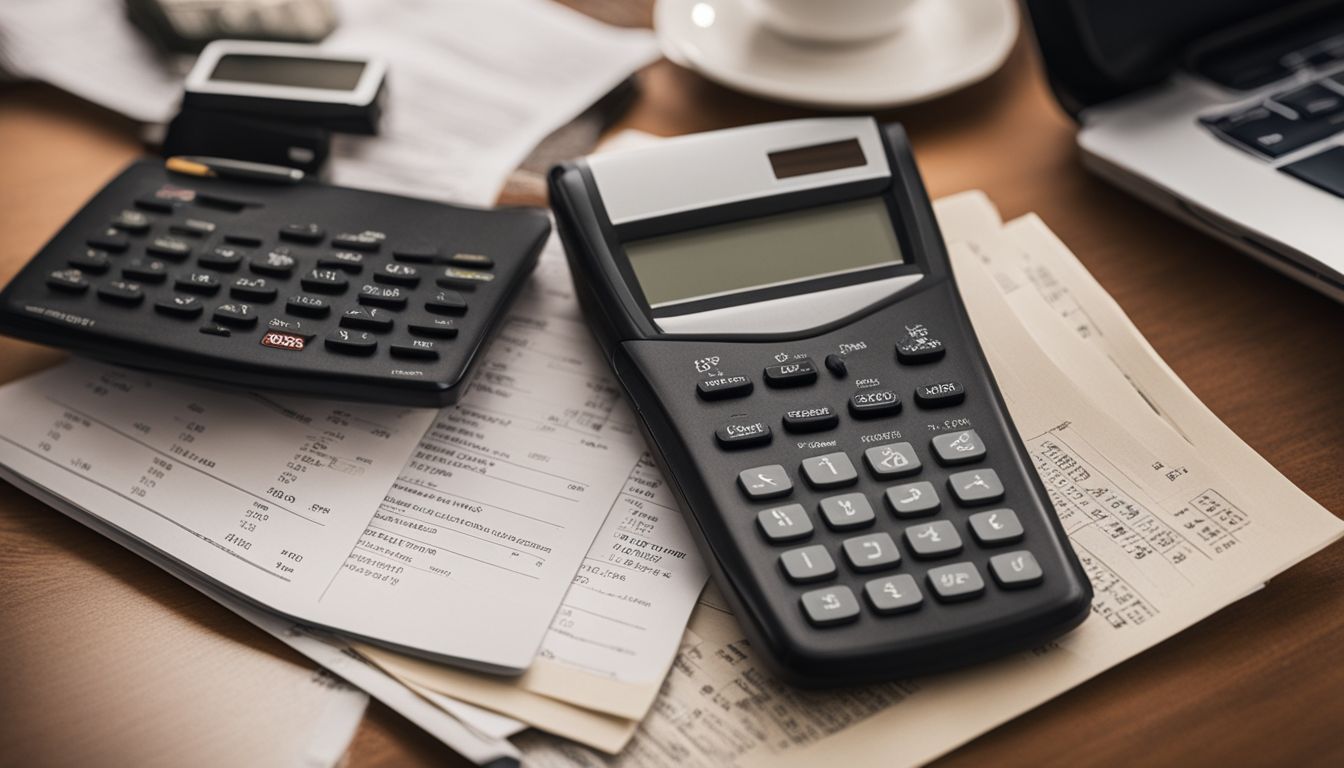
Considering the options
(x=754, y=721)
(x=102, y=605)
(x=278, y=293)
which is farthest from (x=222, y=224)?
(x=754, y=721)

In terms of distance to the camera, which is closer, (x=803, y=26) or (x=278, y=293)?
(x=278, y=293)

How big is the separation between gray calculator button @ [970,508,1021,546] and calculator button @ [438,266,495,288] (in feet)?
0.82

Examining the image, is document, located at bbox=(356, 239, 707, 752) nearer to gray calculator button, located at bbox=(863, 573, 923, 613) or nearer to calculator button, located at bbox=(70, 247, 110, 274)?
gray calculator button, located at bbox=(863, 573, 923, 613)

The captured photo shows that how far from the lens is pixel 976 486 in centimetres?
41

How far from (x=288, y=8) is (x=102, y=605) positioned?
0.43 m

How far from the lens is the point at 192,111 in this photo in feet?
1.98

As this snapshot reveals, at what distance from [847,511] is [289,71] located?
0.44 m

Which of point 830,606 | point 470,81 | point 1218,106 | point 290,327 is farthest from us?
point 470,81

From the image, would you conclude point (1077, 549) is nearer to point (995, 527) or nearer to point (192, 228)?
point (995, 527)

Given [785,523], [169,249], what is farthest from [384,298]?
[785,523]

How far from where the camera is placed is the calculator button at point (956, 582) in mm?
380

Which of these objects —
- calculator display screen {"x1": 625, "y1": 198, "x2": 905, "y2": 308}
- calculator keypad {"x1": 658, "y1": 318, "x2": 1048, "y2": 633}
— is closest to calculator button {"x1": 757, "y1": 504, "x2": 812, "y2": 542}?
calculator keypad {"x1": 658, "y1": 318, "x2": 1048, "y2": 633}

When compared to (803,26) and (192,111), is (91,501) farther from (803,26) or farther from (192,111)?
(803,26)

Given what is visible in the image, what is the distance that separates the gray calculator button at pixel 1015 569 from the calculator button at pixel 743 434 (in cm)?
10
